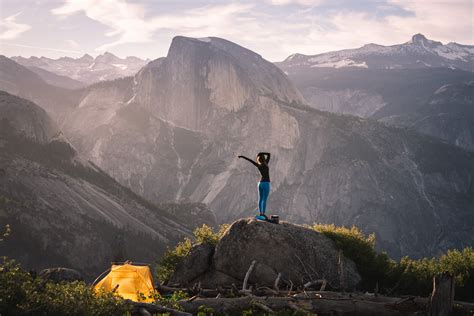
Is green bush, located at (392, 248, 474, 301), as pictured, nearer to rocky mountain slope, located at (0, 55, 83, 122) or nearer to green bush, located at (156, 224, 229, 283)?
green bush, located at (156, 224, 229, 283)

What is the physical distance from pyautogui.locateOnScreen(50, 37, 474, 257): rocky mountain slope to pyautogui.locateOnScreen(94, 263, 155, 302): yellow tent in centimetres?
11068

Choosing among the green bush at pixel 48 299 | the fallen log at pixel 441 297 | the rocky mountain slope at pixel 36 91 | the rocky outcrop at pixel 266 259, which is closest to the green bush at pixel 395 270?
the rocky outcrop at pixel 266 259

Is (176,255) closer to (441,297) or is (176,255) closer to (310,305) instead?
(310,305)

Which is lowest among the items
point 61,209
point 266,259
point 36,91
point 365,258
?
point 61,209

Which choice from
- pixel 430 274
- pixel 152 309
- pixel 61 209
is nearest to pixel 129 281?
pixel 152 309

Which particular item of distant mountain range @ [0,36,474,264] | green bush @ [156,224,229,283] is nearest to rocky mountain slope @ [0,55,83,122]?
distant mountain range @ [0,36,474,264]

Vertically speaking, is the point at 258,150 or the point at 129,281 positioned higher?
the point at 258,150

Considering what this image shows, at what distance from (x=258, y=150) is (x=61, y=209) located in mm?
79238

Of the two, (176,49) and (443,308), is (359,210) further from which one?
(443,308)

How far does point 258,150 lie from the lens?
151 meters

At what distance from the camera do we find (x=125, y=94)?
17300 centimetres

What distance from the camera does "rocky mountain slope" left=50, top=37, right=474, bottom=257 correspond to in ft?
440

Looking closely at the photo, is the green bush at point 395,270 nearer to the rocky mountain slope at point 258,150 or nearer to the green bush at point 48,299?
the green bush at point 48,299

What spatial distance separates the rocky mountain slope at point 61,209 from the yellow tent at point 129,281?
47484 millimetres
